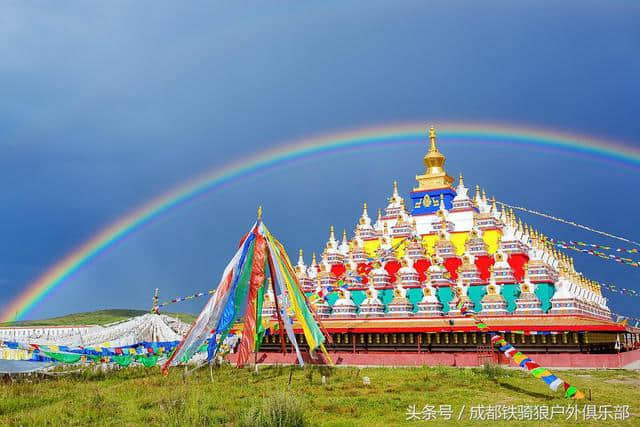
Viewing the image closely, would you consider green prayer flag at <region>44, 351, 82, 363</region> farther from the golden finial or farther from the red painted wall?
the golden finial

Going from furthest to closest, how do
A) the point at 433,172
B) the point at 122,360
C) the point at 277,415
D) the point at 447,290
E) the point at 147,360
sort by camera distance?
the point at 433,172 → the point at 447,290 → the point at 147,360 → the point at 122,360 → the point at 277,415

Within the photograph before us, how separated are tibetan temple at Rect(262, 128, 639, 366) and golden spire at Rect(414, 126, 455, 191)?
1.19 metres

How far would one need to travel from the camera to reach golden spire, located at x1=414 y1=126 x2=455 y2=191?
44.8 metres

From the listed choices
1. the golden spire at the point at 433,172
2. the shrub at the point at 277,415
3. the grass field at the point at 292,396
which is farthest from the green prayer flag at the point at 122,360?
the golden spire at the point at 433,172

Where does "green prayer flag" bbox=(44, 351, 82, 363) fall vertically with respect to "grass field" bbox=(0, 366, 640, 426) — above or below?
above

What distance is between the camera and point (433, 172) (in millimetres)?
45656

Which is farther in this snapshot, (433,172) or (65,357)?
(433,172)

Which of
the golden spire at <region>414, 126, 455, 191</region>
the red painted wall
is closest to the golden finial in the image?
the golden spire at <region>414, 126, 455, 191</region>

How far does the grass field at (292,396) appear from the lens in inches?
528

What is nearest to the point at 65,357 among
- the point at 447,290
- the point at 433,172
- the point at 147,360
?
the point at 147,360

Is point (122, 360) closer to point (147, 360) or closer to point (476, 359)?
point (147, 360)

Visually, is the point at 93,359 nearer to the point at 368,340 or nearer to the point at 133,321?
the point at 133,321

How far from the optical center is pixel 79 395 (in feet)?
59.4

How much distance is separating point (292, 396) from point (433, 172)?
3503cm
